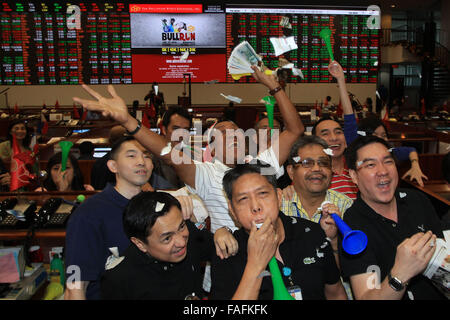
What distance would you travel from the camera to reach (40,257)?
8.23 feet

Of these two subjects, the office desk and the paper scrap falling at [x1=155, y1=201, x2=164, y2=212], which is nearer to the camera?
the paper scrap falling at [x1=155, y1=201, x2=164, y2=212]

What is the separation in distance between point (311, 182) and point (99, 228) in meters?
1.07

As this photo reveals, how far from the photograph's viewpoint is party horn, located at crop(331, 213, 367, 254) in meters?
1.41

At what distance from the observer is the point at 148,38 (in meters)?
9.61

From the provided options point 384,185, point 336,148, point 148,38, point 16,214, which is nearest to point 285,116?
point 336,148

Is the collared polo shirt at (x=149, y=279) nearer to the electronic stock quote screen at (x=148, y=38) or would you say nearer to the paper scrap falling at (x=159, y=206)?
the paper scrap falling at (x=159, y=206)

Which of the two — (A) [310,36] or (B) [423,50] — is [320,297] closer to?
(A) [310,36]

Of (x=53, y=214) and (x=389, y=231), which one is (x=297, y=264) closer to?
(x=389, y=231)

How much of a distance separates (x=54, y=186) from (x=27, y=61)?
25.6 feet

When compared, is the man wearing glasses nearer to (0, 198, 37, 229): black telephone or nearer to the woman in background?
(0, 198, 37, 229): black telephone

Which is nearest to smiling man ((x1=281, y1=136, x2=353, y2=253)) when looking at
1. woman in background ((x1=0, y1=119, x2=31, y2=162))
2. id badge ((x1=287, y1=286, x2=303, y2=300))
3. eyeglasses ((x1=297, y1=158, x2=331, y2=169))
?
eyeglasses ((x1=297, y1=158, x2=331, y2=169))

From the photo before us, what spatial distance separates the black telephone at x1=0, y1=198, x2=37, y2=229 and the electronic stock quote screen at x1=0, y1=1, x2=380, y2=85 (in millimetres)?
7284

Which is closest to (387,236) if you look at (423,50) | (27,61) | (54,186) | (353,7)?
(54,186)

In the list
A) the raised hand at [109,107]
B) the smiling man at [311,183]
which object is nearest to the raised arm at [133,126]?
the raised hand at [109,107]
